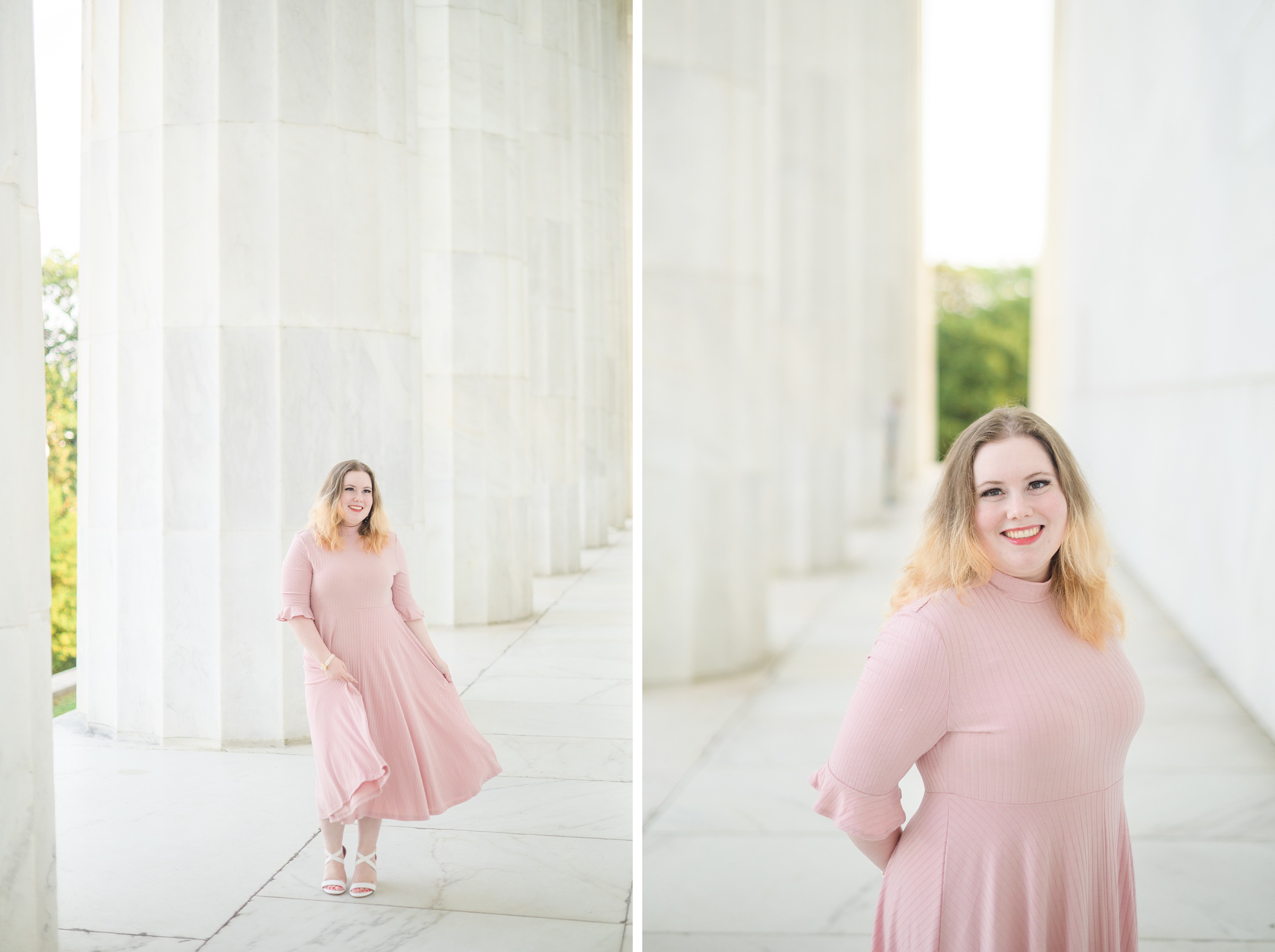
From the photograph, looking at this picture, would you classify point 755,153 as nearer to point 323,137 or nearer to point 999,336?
point 323,137

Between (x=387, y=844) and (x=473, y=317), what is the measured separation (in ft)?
7.61

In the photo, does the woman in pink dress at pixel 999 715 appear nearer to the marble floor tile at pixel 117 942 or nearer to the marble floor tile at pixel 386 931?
the marble floor tile at pixel 386 931

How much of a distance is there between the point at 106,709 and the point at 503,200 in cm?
280

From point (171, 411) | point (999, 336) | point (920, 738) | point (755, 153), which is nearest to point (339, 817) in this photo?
point (171, 411)

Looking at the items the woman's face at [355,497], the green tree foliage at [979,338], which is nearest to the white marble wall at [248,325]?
the woman's face at [355,497]

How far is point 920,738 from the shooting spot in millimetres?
2504

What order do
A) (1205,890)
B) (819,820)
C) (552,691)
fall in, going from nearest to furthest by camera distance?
(1205,890), (552,691), (819,820)

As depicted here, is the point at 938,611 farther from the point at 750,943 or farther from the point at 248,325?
the point at 248,325

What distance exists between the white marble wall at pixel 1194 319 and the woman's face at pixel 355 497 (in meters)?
4.90

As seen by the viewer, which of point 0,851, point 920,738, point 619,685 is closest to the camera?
point 920,738

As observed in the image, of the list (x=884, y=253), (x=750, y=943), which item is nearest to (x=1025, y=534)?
(x=750, y=943)

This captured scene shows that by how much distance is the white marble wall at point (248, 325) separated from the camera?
4.40 meters

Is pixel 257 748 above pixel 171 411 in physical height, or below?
below

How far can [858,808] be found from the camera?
258 centimetres
